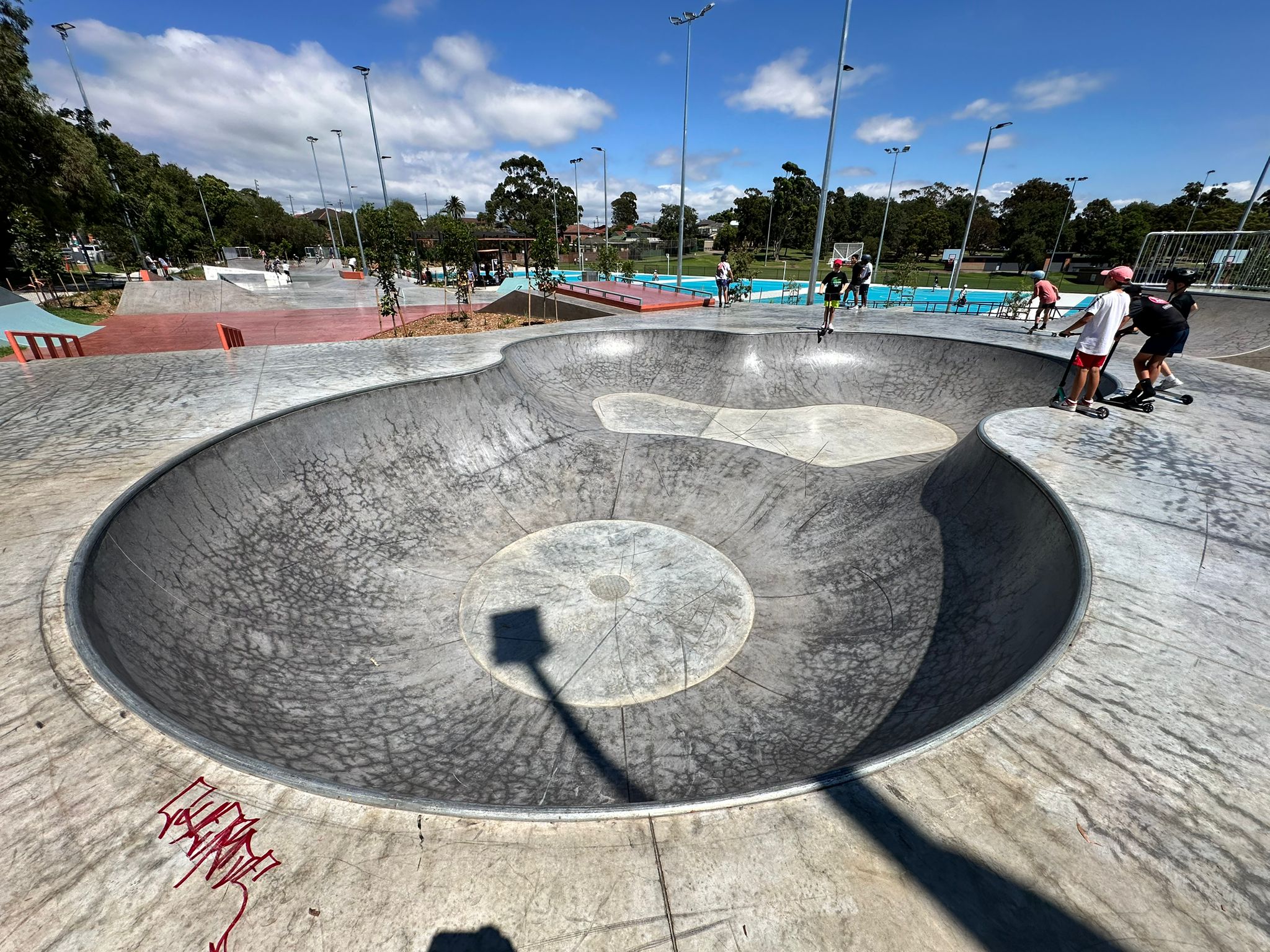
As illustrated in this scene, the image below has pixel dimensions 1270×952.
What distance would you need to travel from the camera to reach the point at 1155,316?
6852 millimetres

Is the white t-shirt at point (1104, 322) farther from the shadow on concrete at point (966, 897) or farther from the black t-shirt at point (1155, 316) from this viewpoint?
the shadow on concrete at point (966, 897)

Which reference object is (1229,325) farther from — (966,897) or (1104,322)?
(966,897)

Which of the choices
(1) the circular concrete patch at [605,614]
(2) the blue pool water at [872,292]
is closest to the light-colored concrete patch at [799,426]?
(1) the circular concrete patch at [605,614]

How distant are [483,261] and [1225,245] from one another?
51.3m

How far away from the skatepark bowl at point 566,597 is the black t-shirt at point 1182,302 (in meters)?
2.99

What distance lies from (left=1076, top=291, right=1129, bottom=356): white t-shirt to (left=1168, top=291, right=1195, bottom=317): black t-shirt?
1709mm

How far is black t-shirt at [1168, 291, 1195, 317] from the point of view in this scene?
7301 millimetres

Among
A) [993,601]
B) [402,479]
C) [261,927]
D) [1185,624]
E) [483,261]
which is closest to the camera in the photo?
[261,927]

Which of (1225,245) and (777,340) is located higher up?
(1225,245)

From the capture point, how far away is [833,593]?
678 cm

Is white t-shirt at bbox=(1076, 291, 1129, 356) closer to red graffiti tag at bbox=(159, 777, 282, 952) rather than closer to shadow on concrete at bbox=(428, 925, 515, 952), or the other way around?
shadow on concrete at bbox=(428, 925, 515, 952)

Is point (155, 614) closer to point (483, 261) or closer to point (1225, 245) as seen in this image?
point (1225, 245)

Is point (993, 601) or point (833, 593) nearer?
point (993, 601)

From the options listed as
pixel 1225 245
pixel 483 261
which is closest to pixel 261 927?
pixel 1225 245
